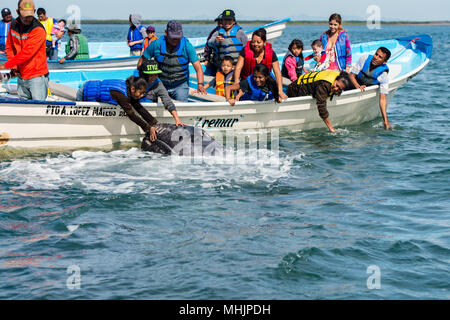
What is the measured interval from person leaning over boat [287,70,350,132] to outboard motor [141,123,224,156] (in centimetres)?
279

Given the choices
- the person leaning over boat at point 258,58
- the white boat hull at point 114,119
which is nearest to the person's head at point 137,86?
the white boat hull at point 114,119

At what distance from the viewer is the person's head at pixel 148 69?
10.3 metres

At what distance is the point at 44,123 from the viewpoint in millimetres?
10508

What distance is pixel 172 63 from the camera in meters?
11.1

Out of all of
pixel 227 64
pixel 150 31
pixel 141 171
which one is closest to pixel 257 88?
pixel 227 64

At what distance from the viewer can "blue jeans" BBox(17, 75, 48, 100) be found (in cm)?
1016

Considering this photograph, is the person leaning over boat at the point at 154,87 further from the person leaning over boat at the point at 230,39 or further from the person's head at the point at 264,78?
the person leaning over boat at the point at 230,39

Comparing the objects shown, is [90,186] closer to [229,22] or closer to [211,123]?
[211,123]

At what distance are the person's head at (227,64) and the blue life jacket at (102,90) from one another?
220cm

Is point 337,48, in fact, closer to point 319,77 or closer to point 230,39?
point 319,77

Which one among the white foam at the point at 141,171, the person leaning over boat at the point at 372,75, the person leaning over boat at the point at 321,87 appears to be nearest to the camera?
the white foam at the point at 141,171
